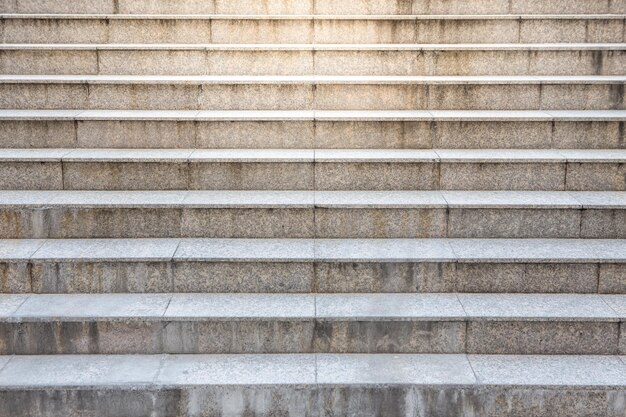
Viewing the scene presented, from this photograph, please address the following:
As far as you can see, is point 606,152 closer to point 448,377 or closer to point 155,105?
point 448,377

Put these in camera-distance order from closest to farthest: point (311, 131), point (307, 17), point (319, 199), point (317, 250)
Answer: point (317, 250) < point (319, 199) < point (311, 131) < point (307, 17)

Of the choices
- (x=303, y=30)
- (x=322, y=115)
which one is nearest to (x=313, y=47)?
(x=303, y=30)

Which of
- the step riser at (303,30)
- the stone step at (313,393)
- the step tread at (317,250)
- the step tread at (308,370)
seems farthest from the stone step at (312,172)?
the step riser at (303,30)

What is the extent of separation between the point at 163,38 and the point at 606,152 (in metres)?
5.34

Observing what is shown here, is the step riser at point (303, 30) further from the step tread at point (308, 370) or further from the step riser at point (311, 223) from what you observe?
the step tread at point (308, 370)

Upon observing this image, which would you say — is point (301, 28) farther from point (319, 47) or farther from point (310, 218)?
point (310, 218)

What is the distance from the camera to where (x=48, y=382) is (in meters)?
5.32

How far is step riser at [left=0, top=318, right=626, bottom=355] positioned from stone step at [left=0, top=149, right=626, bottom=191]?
171 cm

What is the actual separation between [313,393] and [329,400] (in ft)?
0.45

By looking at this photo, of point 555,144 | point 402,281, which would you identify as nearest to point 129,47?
point 402,281

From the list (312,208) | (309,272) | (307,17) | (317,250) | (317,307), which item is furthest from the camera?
(307,17)

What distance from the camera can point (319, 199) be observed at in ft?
21.9

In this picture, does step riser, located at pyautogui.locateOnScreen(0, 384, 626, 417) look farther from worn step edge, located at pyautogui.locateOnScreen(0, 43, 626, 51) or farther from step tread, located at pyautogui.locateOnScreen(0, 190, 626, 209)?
worn step edge, located at pyautogui.locateOnScreen(0, 43, 626, 51)

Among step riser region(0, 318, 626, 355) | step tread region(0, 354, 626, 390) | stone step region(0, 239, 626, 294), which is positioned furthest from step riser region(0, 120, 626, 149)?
step tread region(0, 354, 626, 390)
